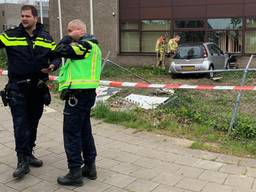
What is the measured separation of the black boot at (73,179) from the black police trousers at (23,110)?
0.63m

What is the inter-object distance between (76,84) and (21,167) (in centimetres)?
121

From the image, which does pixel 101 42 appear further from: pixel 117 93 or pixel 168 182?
pixel 168 182

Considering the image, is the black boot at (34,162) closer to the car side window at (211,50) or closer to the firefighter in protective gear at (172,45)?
the car side window at (211,50)

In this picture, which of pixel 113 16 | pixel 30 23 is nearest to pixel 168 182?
pixel 30 23

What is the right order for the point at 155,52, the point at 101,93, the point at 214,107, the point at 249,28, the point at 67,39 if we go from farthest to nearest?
the point at 155,52
the point at 249,28
the point at 101,93
the point at 214,107
the point at 67,39

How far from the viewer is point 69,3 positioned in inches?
1027

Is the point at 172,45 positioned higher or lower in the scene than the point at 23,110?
higher

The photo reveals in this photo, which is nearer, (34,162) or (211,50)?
(34,162)

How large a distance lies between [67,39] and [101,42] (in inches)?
819

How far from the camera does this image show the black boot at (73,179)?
16.3 ft

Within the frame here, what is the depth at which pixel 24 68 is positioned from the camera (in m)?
5.16

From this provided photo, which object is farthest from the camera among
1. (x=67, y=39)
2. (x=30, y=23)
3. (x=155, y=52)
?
(x=155, y=52)

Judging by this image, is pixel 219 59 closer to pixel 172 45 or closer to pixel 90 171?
pixel 172 45

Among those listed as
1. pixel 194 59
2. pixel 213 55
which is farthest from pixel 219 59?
pixel 194 59
